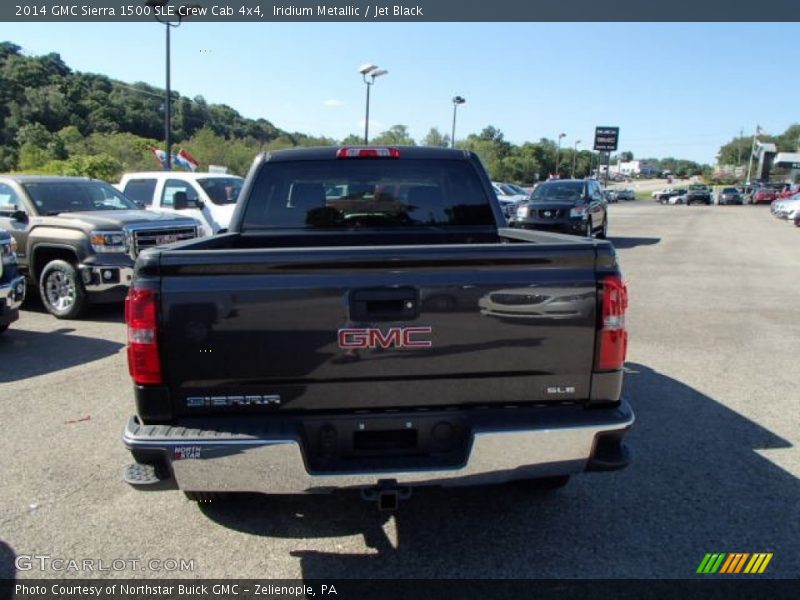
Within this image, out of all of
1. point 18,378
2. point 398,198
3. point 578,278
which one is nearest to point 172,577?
point 578,278

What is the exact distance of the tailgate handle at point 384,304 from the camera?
8.47 feet

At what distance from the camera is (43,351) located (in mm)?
6832

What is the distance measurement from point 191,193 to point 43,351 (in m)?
6.00

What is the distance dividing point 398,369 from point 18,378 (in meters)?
4.94

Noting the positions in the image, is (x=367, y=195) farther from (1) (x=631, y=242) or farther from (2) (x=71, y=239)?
(1) (x=631, y=242)

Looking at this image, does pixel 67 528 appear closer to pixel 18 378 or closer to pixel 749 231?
pixel 18 378

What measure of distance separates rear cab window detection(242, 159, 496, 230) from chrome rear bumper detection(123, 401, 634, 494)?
196 cm

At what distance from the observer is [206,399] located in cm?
265

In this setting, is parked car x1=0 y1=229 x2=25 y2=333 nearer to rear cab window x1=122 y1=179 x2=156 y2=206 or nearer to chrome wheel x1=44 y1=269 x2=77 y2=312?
chrome wheel x1=44 y1=269 x2=77 y2=312

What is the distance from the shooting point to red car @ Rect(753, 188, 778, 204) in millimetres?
64812

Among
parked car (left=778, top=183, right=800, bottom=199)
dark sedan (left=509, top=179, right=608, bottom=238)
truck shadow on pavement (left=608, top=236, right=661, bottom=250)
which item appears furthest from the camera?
parked car (left=778, top=183, right=800, bottom=199)

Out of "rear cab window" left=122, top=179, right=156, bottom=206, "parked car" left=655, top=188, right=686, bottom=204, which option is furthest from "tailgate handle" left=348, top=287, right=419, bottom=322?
"parked car" left=655, top=188, right=686, bottom=204

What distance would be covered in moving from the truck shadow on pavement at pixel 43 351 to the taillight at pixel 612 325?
5.61 metres

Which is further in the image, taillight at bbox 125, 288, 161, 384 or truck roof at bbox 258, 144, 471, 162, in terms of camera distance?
truck roof at bbox 258, 144, 471, 162
